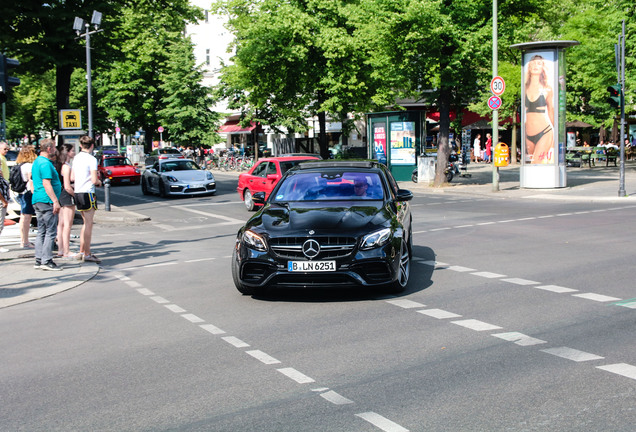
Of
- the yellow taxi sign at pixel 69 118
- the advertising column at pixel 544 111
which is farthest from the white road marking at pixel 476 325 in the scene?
the advertising column at pixel 544 111

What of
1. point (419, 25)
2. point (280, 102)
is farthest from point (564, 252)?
point (280, 102)

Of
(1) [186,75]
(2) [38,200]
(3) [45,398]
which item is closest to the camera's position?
(3) [45,398]

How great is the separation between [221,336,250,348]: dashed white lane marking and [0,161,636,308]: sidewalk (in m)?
3.58

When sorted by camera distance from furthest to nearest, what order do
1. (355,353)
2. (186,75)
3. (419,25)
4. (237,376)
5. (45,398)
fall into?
1. (186,75)
2. (419,25)
3. (355,353)
4. (237,376)
5. (45,398)

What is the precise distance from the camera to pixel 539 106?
27.2 m

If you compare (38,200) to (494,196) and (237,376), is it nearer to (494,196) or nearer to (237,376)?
(237,376)

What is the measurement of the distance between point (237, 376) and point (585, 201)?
19046 mm

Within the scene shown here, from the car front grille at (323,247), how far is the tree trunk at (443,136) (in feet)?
76.7

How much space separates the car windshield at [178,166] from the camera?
30609 millimetres

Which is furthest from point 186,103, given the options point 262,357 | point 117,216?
point 262,357

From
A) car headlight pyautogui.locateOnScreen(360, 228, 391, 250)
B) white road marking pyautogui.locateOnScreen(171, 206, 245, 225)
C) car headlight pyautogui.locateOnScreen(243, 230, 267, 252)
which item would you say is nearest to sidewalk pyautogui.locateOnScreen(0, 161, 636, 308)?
white road marking pyautogui.locateOnScreen(171, 206, 245, 225)

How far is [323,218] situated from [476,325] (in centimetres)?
226

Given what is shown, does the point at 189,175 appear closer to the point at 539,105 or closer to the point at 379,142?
the point at 379,142

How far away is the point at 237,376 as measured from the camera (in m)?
5.76
